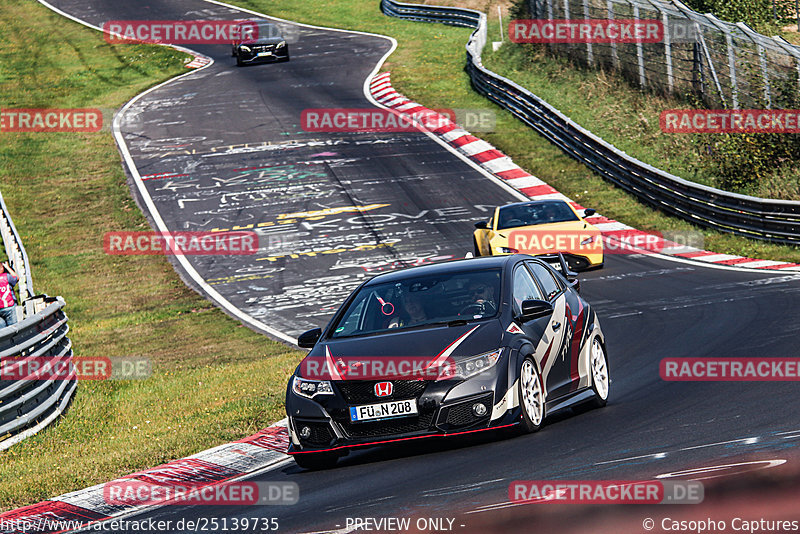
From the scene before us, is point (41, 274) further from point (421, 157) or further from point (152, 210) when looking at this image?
point (421, 157)

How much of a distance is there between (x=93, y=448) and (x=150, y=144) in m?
25.6

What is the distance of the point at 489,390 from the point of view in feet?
27.2

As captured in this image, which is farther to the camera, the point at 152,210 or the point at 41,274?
the point at 152,210

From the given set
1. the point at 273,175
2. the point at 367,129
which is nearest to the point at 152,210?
the point at 273,175

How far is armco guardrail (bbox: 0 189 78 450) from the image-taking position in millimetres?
11734

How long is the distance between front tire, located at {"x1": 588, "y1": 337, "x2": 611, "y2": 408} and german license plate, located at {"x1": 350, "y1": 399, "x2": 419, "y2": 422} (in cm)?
238

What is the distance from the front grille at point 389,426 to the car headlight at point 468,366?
0.32 metres

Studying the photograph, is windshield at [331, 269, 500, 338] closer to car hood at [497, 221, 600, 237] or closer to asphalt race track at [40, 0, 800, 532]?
asphalt race track at [40, 0, 800, 532]

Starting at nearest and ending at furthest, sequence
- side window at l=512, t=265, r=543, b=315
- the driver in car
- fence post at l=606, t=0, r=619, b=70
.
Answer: the driver in car < side window at l=512, t=265, r=543, b=315 < fence post at l=606, t=0, r=619, b=70

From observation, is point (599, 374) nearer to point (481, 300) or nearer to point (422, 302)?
point (481, 300)

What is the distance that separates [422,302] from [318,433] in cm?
150

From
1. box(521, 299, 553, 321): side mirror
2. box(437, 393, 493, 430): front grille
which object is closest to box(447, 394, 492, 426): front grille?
box(437, 393, 493, 430): front grille

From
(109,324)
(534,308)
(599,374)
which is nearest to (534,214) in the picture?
(109,324)

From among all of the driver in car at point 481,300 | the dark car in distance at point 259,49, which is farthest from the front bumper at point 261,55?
the driver in car at point 481,300
